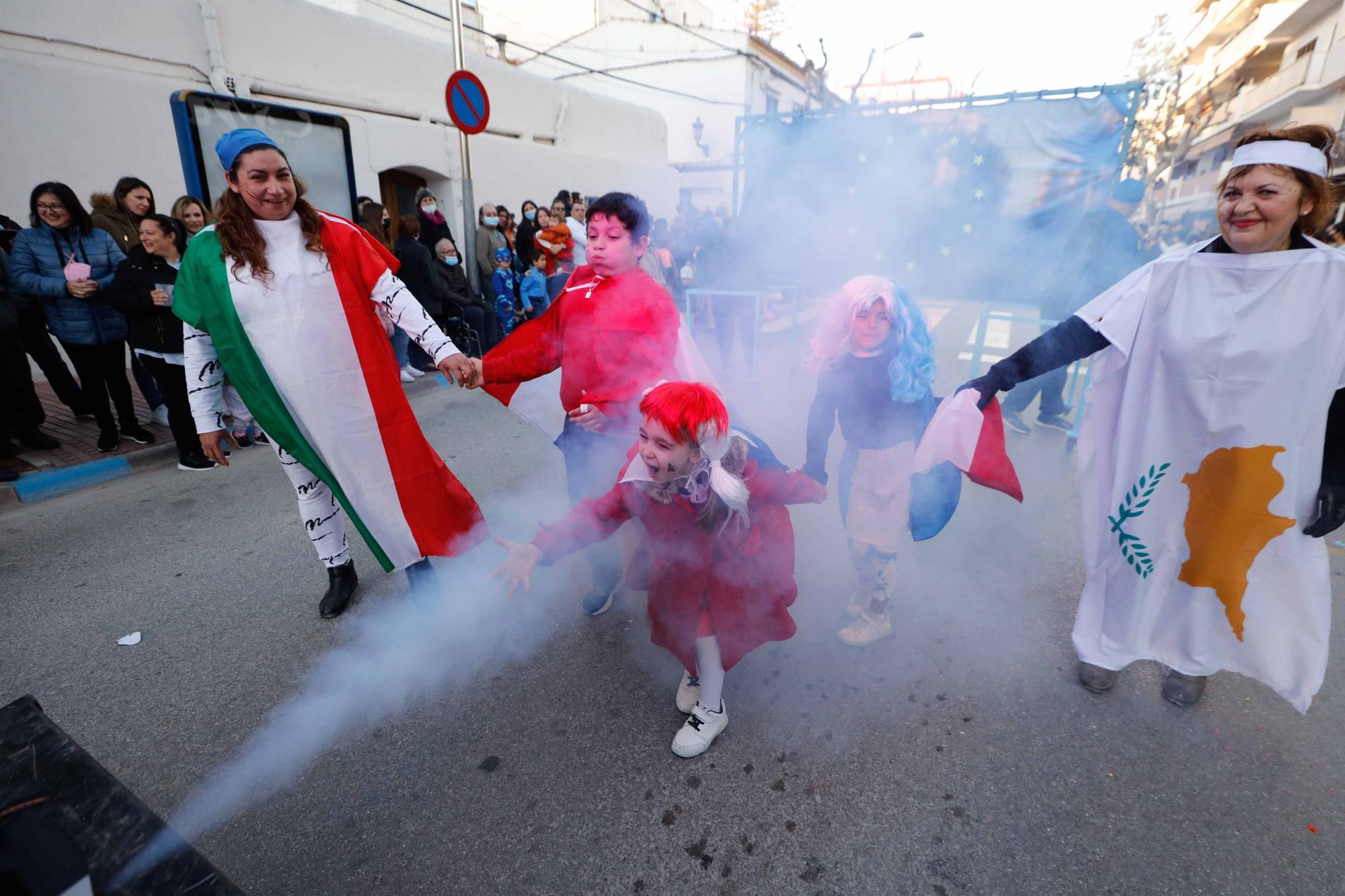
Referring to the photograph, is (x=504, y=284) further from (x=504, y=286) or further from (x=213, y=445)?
(x=213, y=445)

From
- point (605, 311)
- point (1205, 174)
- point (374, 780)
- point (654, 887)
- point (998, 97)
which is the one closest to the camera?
point (654, 887)

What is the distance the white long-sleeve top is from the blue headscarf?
1.67 feet

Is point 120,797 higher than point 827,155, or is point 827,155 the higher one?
point 827,155

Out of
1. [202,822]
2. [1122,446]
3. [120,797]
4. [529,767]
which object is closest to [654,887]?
[529,767]

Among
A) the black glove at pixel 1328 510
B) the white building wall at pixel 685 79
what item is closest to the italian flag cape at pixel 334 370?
the black glove at pixel 1328 510

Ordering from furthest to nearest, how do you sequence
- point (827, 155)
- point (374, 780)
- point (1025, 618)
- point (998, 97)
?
1. point (827, 155)
2. point (998, 97)
3. point (1025, 618)
4. point (374, 780)

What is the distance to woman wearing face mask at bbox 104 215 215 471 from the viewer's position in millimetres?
4004

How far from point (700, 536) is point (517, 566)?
1.70ft

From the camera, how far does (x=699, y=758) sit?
1974mm

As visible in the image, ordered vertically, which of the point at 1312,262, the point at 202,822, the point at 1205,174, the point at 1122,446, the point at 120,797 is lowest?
the point at 202,822

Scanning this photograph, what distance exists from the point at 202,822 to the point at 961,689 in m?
2.32

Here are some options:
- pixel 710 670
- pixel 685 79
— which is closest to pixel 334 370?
pixel 710 670

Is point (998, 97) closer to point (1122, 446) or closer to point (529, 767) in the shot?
point (1122, 446)

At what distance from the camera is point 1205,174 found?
26688mm
